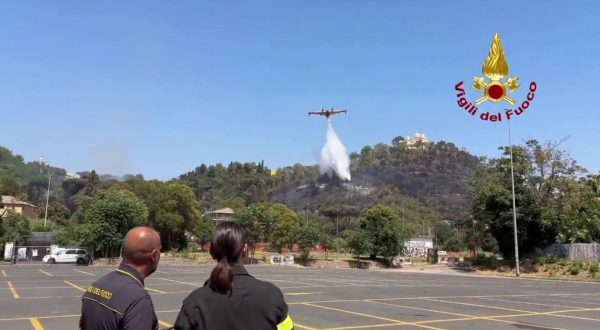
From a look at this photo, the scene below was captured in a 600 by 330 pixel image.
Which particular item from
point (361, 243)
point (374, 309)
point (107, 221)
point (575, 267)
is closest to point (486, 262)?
point (575, 267)

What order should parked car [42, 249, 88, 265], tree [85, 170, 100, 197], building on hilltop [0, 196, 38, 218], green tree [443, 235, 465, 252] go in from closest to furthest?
1. parked car [42, 249, 88, 265]
2. building on hilltop [0, 196, 38, 218]
3. green tree [443, 235, 465, 252]
4. tree [85, 170, 100, 197]

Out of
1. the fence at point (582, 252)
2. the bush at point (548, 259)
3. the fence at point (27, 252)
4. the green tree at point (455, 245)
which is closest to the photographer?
the bush at point (548, 259)

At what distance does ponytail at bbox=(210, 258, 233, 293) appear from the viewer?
121 inches

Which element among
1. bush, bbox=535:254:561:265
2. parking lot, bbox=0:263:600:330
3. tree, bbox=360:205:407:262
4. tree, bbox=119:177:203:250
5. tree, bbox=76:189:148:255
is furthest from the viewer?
tree, bbox=119:177:203:250

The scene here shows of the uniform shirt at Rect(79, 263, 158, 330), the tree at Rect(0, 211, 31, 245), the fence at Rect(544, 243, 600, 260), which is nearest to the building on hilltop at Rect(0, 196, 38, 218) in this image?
the tree at Rect(0, 211, 31, 245)

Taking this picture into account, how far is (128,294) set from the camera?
3115mm

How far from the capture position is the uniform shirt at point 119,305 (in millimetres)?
3062

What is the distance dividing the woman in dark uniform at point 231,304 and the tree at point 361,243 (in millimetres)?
51581

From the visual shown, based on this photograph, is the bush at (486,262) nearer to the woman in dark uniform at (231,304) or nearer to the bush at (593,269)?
the bush at (593,269)

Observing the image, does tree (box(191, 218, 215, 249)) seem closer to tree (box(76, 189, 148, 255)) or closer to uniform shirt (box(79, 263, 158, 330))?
tree (box(76, 189, 148, 255))

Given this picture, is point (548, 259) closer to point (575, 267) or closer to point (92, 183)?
point (575, 267)

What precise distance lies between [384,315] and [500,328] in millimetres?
3085

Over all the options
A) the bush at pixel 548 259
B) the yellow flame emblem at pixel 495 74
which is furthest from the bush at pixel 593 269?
the yellow flame emblem at pixel 495 74

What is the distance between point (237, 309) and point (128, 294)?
673mm
